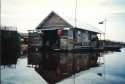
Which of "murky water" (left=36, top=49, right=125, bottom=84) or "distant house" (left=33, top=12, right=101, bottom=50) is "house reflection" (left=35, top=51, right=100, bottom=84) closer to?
"murky water" (left=36, top=49, right=125, bottom=84)

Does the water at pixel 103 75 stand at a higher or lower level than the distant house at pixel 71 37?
lower

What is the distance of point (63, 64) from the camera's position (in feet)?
11.5

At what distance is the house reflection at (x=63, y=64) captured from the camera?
2727mm

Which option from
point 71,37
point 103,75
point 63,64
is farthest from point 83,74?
point 71,37

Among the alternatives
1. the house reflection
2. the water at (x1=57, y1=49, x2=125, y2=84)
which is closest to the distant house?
the house reflection

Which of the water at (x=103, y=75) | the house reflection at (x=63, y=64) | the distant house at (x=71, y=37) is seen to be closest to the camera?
the water at (x=103, y=75)

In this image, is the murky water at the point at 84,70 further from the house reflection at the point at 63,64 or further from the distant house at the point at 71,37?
the distant house at the point at 71,37

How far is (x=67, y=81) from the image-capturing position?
239 cm

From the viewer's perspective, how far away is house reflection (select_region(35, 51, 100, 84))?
273 cm

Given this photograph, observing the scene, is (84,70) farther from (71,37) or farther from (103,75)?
(71,37)

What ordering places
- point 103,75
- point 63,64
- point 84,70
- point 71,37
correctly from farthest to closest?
point 71,37 → point 63,64 → point 84,70 → point 103,75

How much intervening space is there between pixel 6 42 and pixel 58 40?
0.85 m

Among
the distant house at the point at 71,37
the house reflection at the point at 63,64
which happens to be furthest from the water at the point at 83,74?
the distant house at the point at 71,37

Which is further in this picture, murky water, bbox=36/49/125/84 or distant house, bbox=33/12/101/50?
distant house, bbox=33/12/101/50
